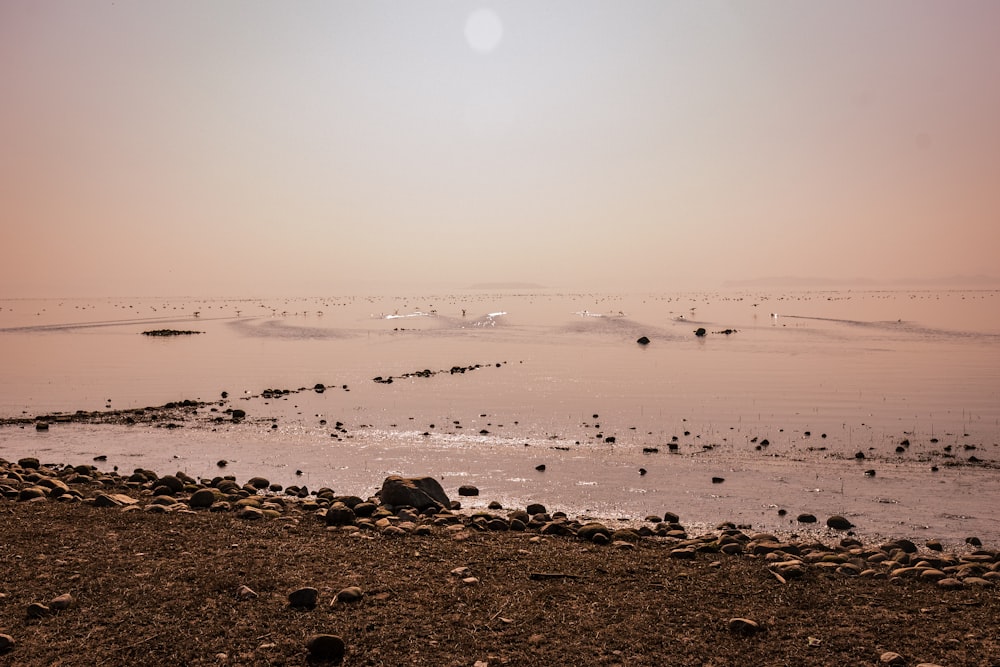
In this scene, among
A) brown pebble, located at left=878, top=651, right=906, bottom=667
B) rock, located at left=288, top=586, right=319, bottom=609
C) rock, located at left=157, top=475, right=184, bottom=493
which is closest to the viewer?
brown pebble, located at left=878, top=651, right=906, bottom=667

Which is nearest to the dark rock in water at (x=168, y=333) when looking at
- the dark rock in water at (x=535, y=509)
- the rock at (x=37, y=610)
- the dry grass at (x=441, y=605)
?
the dry grass at (x=441, y=605)

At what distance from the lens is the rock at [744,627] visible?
9.55m

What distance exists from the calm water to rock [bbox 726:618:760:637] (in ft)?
24.6

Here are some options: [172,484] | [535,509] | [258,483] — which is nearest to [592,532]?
[535,509]

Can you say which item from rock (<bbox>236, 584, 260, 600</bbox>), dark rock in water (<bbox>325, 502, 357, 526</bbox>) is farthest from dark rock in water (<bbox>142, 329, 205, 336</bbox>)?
rock (<bbox>236, 584, 260, 600</bbox>)

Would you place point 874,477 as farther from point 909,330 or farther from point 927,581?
point 909,330

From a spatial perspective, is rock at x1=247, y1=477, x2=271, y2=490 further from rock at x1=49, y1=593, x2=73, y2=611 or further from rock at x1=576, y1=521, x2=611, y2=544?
rock at x1=576, y1=521, x2=611, y2=544

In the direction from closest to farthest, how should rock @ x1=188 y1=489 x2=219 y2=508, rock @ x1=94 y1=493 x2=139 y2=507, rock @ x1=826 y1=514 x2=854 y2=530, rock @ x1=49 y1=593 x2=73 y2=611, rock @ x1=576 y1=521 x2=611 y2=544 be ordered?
1. rock @ x1=49 y1=593 x2=73 y2=611
2. rock @ x1=576 y1=521 x2=611 y2=544
3. rock @ x1=94 y1=493 x2=139 y2=507
4. rock @ x1=188 y1=489 x2=219 y2=508
5. rock @ x1=826 y1=514 x2=854 y2=530

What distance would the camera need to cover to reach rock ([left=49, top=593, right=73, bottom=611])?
389 inches

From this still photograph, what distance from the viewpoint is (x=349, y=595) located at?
10.5m

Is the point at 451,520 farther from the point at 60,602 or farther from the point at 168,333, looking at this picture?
the point at 168,333

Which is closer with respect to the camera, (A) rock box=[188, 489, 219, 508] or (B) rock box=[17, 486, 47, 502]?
(B) rock box=[17, 486, 47, 502]

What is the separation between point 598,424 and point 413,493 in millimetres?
13954

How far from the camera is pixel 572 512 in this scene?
1788 centimetres
